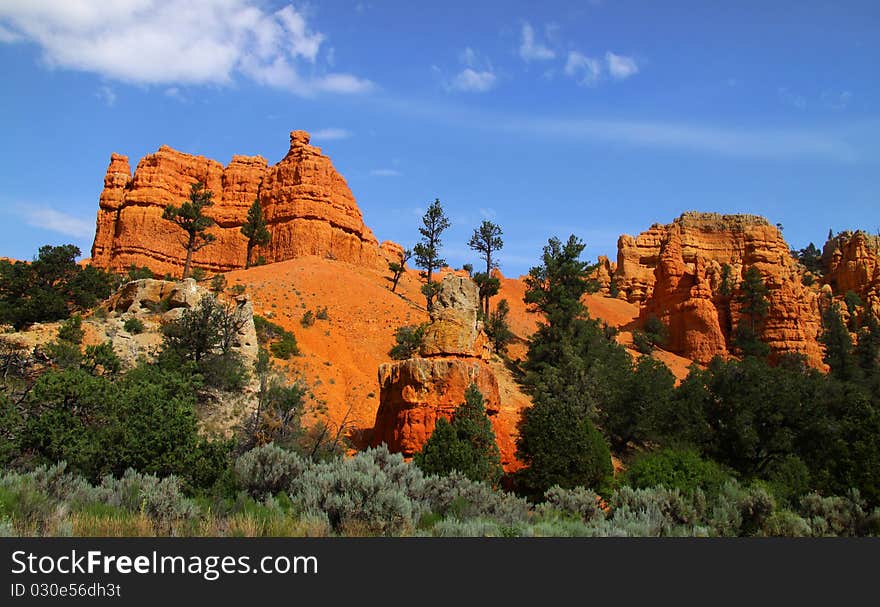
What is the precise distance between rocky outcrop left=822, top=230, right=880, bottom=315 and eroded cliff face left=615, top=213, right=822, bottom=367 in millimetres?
9588

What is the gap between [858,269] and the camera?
66.8 metres

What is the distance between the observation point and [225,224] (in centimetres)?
6153

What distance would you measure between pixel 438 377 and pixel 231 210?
4927cm

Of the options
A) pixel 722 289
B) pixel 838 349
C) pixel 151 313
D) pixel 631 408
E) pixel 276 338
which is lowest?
pixel 631 408

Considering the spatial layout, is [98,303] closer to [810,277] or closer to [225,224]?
[225,224]

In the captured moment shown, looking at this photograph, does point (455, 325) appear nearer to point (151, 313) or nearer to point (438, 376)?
point (438, 376)

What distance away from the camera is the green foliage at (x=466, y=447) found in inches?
645

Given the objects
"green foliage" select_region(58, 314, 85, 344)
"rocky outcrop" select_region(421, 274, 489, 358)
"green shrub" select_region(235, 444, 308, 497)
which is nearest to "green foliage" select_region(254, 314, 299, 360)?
"green foliage" select_region(58, 314, 85, 344)

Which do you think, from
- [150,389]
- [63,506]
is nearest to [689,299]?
[150,389]

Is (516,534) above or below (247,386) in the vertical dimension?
below

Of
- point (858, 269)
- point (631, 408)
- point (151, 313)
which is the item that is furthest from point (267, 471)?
point (858, 269)

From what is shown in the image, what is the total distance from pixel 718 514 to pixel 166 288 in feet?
87.3

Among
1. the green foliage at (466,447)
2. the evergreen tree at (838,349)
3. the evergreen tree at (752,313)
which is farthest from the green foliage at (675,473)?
the evergreen tree at (752,313)

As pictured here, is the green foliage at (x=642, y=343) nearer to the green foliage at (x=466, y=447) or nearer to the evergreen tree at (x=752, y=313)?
the evergreen tree at (x=752, y=313)
